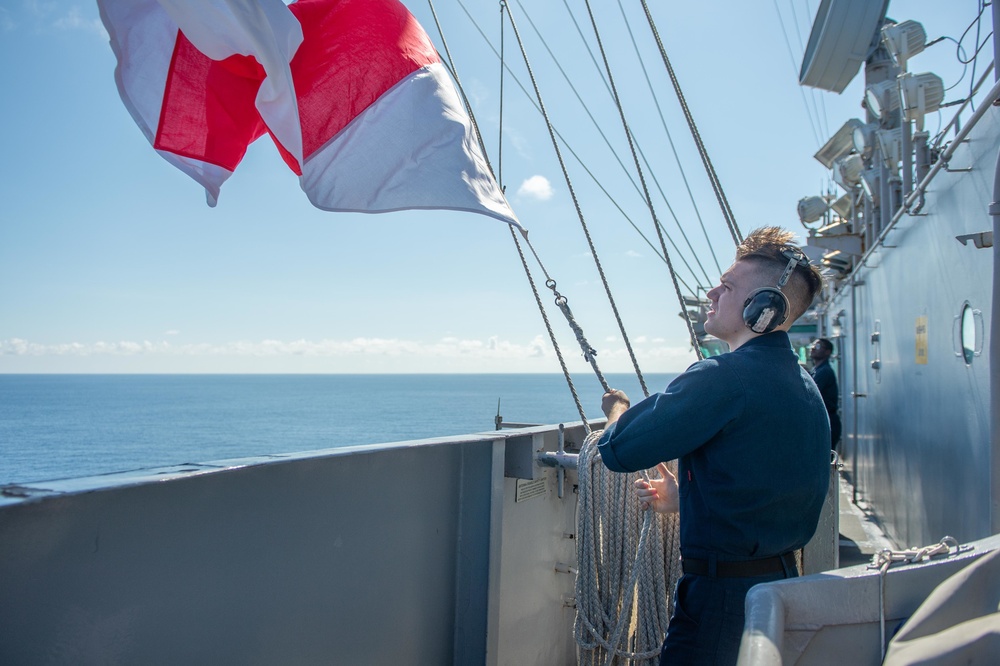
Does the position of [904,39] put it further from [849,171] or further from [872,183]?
[849,171]

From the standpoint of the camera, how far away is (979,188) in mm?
3797

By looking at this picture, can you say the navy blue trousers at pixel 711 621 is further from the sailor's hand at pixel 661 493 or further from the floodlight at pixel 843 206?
the floodlight at pixel 843 206

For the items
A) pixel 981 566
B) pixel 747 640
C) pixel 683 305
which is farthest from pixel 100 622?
pixel 683 305

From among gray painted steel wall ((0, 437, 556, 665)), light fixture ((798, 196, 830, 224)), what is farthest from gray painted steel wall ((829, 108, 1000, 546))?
light fixture ((798, 196, 830, 224))

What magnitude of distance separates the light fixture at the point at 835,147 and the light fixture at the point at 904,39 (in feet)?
14.5

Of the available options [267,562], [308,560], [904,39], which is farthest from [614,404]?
[904,39]

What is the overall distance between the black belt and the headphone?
0.64 metres

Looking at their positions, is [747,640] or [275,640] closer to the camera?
[747,640]

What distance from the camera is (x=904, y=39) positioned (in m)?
8.11

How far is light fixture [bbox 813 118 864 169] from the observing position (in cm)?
1336

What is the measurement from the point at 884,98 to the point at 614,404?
827 cm

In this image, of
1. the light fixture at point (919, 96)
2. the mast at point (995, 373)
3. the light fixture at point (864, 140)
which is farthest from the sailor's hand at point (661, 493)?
the light fixture at point (864, 140)

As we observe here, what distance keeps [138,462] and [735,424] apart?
53.3 m

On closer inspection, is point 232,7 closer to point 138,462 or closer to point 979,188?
point 979,188
